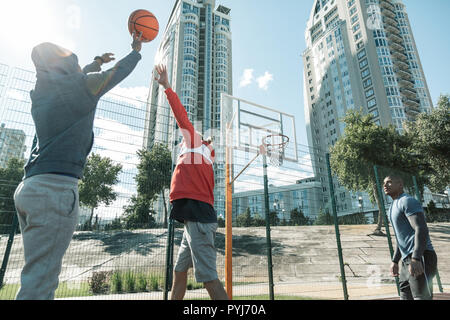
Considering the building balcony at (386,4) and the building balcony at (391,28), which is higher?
the building balcony at (386,4)

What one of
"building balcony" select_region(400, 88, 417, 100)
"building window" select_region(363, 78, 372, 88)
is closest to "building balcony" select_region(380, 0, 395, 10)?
"building window" select_region(363, 78, 372, 88)

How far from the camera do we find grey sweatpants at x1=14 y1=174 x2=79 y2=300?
143cm

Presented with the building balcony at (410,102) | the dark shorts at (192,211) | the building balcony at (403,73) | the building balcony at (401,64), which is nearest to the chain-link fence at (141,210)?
the dark shorts at (192,211)

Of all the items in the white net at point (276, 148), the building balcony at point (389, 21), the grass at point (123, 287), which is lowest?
the grass at point (123, 287)

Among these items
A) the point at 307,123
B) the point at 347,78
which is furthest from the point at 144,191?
the point at 307,123

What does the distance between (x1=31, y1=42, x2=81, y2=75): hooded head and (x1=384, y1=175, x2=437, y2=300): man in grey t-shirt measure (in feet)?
12.0

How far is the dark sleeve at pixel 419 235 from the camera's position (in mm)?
2846

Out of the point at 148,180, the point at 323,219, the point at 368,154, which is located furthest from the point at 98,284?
the point at 368,154

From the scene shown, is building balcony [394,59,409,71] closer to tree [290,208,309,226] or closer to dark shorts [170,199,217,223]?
tree [290,208,309,226]

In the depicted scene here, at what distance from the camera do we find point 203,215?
107 inches

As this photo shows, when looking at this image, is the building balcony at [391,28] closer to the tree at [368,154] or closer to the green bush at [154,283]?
the tree at [368,154]

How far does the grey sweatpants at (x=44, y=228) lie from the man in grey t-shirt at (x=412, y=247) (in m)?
3.29

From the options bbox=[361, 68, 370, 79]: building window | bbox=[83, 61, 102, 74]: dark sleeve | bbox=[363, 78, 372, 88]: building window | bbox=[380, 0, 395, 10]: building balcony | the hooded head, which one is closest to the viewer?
the hooded head

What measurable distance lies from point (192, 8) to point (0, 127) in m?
72.1
